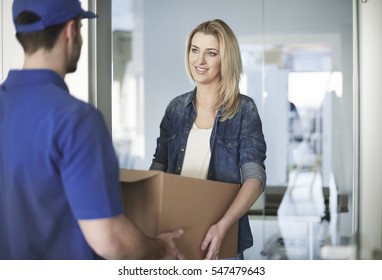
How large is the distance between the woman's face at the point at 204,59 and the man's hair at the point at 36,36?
718 mm

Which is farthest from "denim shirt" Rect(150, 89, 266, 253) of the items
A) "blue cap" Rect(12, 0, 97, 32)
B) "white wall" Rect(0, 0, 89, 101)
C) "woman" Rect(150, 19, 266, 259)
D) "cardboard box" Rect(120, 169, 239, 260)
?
"blue cap" Rect(12, 0, 97, 32)

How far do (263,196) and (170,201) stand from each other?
0.65 metres

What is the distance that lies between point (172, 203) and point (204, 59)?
25.6 inches

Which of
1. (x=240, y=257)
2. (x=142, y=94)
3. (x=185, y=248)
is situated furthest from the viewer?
(x=142, y=94)

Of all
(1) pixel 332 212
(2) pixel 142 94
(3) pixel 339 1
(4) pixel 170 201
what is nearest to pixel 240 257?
(1) pixel 332 212

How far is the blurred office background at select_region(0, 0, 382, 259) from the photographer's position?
209 centimetres

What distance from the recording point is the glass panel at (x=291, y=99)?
6.90 feet

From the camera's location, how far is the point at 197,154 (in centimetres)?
198

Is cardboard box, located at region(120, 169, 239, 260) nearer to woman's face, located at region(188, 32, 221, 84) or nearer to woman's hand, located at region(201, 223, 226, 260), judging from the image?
woman's hand, located at region(201, 223, 226, 260)

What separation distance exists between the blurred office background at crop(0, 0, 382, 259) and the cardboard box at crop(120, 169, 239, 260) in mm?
451

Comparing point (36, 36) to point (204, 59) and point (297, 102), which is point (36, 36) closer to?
point (204, 59)

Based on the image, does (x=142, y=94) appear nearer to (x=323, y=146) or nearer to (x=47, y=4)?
(x=323, y=146)

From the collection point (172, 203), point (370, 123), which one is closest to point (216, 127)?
point (172, 203)

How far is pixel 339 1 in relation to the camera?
2.09 metres
